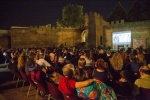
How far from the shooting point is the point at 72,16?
49562 mm

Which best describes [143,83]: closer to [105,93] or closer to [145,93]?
[145,93]

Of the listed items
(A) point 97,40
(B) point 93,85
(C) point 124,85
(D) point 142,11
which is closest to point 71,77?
(B) point 93,85

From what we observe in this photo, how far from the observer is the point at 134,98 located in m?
4.38

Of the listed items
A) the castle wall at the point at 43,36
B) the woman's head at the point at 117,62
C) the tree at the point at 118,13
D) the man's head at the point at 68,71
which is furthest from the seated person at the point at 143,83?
the tree at the point at 118,13

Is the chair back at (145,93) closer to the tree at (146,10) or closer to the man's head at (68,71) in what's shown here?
the man's head at (68,71)

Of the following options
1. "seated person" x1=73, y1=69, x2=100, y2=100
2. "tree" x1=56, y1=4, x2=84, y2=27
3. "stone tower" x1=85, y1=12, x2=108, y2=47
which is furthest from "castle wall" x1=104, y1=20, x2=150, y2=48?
"seated person" x1=73, y1=69, x2=100, y2=100

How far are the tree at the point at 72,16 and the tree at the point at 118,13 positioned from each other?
730 centimetres

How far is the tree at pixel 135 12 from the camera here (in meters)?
39.2

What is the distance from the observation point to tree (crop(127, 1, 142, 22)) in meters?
39.2

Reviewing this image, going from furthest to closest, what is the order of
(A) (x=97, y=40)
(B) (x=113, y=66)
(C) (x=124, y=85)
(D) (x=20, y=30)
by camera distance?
(D) (x=20, y=30)
(A) (x=97, y=40)
(B) (x=113, y=66)
(C) (x=124, y=85)

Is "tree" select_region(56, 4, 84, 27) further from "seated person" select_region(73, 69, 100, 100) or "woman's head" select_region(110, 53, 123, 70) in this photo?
"seated person" select_region(73, 69, 100, 100)

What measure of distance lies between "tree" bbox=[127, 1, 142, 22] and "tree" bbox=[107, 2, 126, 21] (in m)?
3.97

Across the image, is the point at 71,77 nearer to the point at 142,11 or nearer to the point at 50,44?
the point at 50,44

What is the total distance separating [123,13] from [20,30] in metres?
22.8
